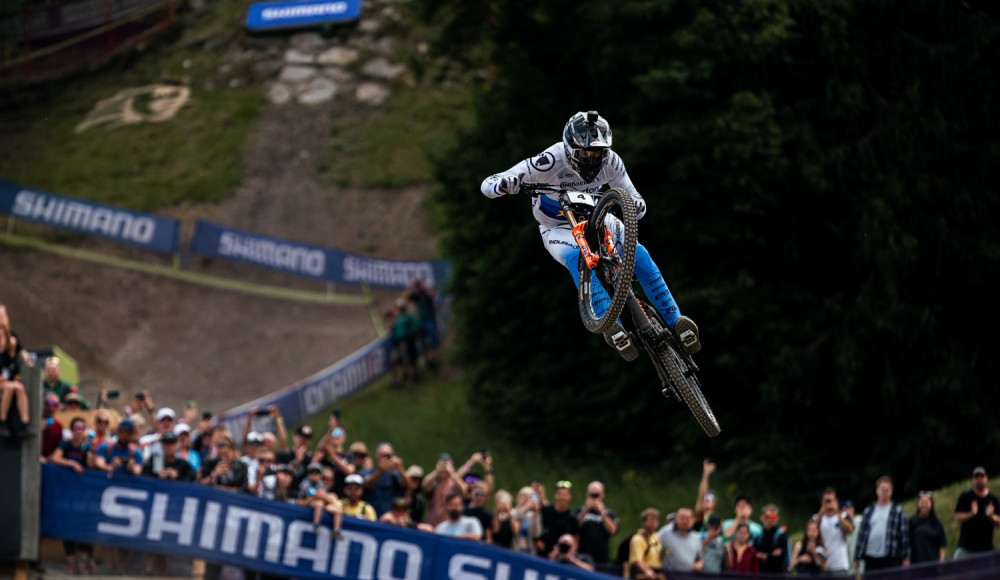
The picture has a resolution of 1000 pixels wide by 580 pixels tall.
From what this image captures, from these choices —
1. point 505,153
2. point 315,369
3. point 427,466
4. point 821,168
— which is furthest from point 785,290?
point 315,369

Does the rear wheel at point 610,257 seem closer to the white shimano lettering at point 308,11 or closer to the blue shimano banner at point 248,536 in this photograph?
the blue shimano banner at point 248,536

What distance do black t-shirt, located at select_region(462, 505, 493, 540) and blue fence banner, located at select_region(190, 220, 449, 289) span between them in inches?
722

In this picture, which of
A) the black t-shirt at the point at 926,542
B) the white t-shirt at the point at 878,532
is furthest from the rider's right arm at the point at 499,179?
the black t-shirt at the point at 926,542

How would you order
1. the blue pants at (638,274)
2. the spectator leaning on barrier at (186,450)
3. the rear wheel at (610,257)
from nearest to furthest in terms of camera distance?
the rear wheel at (610,257)
the blue pants at (638,274)
the spectator leaning on barrier at (186,450)

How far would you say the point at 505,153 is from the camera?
23203 millimetres

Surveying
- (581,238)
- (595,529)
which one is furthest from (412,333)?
(581,238)

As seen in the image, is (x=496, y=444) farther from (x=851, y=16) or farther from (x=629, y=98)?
(x=851, y=16)

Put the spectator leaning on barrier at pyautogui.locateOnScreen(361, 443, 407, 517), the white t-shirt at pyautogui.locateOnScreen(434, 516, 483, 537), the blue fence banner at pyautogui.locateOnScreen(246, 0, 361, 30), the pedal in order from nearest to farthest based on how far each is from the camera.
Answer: the pedal
the white t-shirt at pyautogui.locateOnScreen(434, 516, 483, 537)
the spectator leaning on barrier at pyautogui.locateOnScreen(361, 443, 407, 517)
the blue fence banner at pyautogui.locateOnScreen(246, 0, 361, 30)

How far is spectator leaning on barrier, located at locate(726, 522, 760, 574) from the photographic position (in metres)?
13.3

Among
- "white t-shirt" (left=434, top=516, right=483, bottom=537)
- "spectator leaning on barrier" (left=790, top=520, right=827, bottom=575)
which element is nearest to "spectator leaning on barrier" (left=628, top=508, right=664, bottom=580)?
"spectator leaning on barrier" (left=790, top=520, right=827, bottom=575)

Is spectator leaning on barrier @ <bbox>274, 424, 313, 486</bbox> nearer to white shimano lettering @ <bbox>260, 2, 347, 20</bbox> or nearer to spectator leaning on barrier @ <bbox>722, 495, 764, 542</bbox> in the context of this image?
spectator leaning on barrier @ <bbox>722, 495, 764, 542</bbox>

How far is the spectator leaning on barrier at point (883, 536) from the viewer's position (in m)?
13.3

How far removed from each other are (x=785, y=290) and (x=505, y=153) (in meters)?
6.19

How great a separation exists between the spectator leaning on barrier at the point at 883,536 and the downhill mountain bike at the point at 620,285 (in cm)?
495
